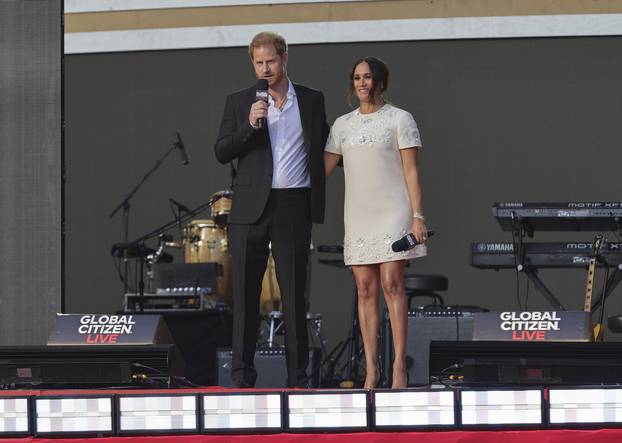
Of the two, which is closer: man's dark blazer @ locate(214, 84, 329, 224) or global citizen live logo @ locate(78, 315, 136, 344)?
man's dark blazer @ locate(214, 84, 329, 224)

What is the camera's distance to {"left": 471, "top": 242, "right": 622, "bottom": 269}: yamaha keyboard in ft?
20.0

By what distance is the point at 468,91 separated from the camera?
8.66m

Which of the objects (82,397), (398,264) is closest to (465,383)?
(398,264)

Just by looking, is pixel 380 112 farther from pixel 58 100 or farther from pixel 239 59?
pixel 239 59

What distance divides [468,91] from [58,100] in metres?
4.37

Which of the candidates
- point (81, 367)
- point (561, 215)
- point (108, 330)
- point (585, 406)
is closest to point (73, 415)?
point (81, 367)

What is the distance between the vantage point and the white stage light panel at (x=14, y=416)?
3.35m

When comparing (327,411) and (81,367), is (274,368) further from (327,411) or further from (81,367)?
(327,411)

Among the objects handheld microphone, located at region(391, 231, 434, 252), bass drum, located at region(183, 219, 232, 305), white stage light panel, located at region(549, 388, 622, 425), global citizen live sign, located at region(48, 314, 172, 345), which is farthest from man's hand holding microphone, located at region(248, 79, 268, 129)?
bass drum, located at region(183, 219, 232, 305)

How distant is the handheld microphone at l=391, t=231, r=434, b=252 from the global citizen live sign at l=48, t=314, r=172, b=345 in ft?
3.30

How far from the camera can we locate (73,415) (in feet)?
11.0

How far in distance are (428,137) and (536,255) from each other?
2.76m

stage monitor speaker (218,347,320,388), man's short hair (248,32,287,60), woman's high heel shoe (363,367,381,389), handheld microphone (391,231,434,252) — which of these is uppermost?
man's short hair (248,32,287,60)

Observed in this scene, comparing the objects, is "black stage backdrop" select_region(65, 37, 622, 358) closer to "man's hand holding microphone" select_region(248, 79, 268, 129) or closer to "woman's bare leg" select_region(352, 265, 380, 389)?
"woman's bare leg" select_region(352, 265, 380, 389)
